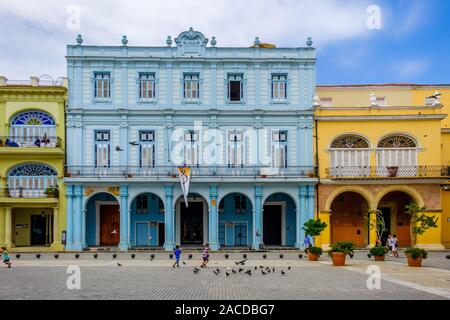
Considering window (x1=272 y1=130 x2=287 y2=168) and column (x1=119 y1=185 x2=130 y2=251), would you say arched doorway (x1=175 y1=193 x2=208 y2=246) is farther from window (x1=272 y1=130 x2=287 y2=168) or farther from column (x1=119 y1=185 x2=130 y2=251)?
window (x1=272 y1=130 x2=287 y2=168)

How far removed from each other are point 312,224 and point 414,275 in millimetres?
8686

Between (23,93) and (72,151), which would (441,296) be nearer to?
A: (72,151)

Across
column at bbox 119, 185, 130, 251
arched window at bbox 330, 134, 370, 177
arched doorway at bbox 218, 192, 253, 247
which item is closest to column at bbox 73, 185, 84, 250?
column at bbox 119, 185, 130, 251

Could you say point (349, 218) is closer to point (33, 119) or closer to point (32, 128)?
point (32, 128)

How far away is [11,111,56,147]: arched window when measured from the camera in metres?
36.2

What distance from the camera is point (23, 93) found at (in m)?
36.3

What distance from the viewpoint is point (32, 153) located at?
35.6 m

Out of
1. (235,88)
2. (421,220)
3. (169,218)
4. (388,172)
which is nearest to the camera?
(421,220)

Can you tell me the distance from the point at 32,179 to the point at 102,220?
18.1 feet

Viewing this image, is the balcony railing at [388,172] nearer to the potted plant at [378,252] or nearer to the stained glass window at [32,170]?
the potted plant at [378,252]

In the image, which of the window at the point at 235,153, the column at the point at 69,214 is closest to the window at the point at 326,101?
the window at the point at 235,153

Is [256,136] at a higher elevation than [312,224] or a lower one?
higher

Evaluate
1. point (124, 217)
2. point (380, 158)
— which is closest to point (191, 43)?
point (124, 217)
